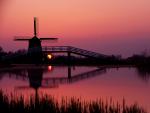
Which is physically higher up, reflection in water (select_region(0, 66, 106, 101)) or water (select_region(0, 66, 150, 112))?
water (select_region(0, 66, 150, 112))

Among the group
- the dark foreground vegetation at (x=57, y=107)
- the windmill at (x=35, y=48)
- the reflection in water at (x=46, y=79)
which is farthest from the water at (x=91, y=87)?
the windmill at (x=35, y=48)

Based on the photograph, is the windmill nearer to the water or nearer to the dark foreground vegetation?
the water

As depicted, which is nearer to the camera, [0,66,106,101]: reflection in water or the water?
the water

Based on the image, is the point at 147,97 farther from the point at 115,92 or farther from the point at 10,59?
the point at 10,59

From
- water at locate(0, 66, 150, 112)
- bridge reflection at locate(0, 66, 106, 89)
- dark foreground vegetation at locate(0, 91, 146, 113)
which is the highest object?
dark foreground vegetation at locate(0, 91, 146, 113)

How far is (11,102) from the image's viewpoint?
1414 centimetres

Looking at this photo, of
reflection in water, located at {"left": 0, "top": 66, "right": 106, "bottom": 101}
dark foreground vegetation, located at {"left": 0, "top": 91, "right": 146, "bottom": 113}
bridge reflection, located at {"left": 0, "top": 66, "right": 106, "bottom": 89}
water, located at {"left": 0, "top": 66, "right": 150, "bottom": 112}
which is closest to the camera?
dark foreground vegetation, located at {"left": 0, "top": 91, "right": 146, "bottom": 113}

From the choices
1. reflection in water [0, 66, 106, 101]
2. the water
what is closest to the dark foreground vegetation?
the water

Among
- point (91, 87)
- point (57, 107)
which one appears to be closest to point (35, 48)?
point (91, 87)

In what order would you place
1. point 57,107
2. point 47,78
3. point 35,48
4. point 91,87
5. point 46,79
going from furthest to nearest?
point 35,48 → point 47,78 → point 46,79 → point 91,87 → point 57,107

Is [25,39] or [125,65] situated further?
[25,39]

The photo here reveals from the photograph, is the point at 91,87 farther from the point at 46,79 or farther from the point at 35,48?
the point at 35,48

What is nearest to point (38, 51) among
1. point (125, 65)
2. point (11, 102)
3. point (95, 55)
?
point (95, 55)

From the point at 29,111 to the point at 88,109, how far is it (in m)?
1.76
